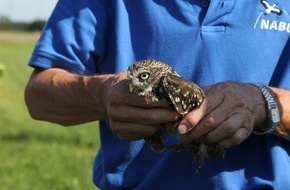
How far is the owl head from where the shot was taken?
2.85 m

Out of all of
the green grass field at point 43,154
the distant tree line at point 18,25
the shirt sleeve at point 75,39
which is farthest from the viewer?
the distant tree line at point 18,25

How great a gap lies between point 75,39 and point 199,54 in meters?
0.62

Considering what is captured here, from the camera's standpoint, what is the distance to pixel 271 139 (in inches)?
133

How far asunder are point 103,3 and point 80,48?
24cm

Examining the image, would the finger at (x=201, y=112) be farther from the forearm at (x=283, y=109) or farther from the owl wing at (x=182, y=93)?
the forearm at (x=283, y=109)

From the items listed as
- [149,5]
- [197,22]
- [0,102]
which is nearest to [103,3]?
[149,5]

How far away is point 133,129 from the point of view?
119 inches

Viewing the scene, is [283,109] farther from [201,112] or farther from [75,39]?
[75,39]

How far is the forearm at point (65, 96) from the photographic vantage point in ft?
11.0

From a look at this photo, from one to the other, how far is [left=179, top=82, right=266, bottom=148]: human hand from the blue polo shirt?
10.2 inches

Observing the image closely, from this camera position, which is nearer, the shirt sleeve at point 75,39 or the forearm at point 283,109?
the forearm at point 283,109

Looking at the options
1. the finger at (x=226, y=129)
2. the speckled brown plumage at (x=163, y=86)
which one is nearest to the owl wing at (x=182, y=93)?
the speckled brown plumage at (x=163, y=86)

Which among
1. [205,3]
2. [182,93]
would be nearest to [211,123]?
[182,93]

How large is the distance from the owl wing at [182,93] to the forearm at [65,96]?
16.7 inches
